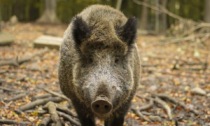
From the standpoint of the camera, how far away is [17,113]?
5898mm

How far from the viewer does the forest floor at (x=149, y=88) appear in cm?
636

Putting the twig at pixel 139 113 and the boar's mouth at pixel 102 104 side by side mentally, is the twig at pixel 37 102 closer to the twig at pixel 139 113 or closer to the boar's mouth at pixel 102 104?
the twig at pixel 139 113

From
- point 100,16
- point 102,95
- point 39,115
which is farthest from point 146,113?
point 102,95

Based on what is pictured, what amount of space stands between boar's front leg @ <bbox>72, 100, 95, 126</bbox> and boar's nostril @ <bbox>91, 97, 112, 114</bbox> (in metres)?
1.02

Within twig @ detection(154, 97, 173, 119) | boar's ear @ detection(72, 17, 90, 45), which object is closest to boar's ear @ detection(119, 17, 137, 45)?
boar's ear @ detection(72, 17, 90, 45)

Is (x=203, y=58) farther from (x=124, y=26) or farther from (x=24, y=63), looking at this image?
(x=124, y=26)

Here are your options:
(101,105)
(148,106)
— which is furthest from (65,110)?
(101,105)

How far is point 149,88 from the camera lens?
8375mm

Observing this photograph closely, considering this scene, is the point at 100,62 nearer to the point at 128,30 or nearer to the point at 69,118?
the point at 128,30

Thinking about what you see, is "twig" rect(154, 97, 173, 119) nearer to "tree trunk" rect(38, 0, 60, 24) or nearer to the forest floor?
the forest floor

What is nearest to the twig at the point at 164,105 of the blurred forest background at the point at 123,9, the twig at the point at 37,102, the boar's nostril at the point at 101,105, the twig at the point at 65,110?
the twig at the point at 65,110

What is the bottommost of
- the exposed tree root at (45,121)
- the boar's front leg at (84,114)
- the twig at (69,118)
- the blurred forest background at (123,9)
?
the blurred forest background at (123,9)

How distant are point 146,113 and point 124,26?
2.52m

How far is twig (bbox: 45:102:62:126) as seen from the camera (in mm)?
5503
